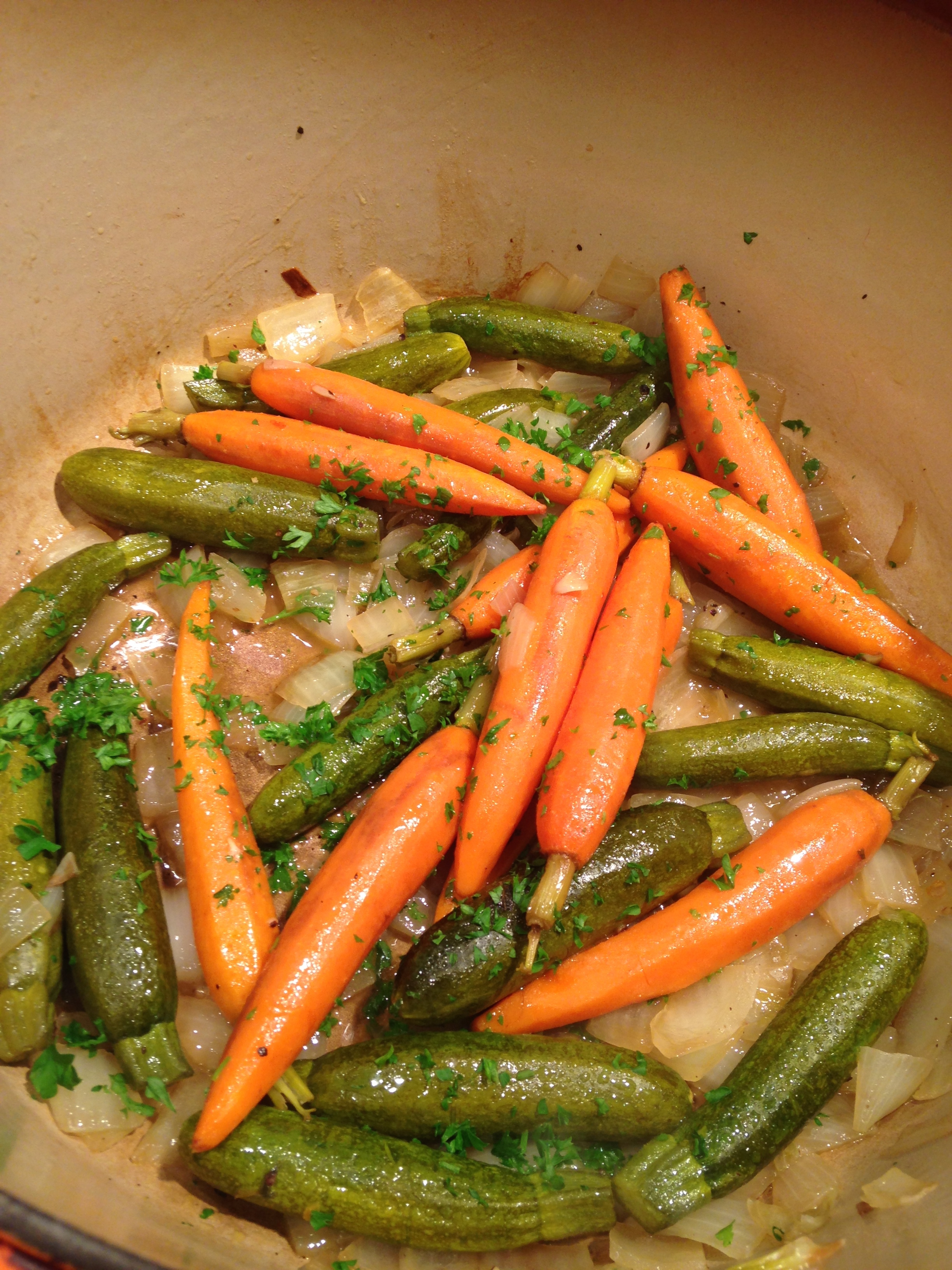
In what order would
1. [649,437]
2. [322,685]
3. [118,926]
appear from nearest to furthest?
[118,926] → [322,685] → [649,437]

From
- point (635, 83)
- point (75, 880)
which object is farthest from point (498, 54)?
point (75, 880)

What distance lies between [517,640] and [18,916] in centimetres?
141

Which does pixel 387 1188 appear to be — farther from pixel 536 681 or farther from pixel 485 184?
pixel 485 184

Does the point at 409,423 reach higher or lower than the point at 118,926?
higher

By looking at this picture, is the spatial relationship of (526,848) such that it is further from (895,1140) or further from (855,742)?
(895,1140)

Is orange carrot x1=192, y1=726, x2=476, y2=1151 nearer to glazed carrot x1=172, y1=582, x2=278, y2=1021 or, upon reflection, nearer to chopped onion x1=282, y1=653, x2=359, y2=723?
glazed carrot x1=172, y1=582, x2=278, y2=1021

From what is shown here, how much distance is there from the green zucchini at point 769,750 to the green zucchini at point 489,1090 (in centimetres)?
75

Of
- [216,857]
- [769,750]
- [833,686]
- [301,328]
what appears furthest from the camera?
[301,328]

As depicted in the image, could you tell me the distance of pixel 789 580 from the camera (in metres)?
2.51

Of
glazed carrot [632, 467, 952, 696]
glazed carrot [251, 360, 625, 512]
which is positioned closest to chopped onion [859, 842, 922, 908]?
glazed carrot [632, 467, 952, 696]

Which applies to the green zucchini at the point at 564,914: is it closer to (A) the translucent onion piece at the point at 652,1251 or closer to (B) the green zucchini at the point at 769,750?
(B) the green zucchini at the point at 769,750

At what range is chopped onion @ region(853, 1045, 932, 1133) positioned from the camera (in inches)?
82.2

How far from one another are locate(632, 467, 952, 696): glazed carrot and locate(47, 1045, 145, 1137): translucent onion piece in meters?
2.11

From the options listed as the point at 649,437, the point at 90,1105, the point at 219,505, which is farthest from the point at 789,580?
the point at 90,1105
